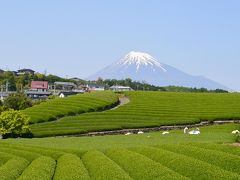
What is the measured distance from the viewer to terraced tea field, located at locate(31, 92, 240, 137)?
191ft

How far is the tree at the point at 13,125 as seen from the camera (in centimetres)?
5331

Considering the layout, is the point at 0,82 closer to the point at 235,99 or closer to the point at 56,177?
the point at 235,99

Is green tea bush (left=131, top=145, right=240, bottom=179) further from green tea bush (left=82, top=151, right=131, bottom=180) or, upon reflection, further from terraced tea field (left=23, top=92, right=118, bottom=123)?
terraced tea field (left=23, top=92, right=118, bottom=123)

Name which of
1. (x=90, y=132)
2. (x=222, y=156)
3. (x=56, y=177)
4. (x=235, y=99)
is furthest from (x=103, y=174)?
(x=235, y=99)

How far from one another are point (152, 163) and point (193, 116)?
147 ft

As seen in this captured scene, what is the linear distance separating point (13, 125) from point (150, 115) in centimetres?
2083

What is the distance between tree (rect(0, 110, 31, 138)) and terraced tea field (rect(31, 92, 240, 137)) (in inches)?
90.0

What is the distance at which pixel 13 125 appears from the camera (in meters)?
53.3

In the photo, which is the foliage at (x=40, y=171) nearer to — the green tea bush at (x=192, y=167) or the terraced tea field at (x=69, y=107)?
the green tea bush at (x=192, y=167)

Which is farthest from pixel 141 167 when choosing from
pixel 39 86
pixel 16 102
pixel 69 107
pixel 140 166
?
pixel 39 86

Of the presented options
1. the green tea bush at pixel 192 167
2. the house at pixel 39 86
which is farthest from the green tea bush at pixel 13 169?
the house at pixel 39 86

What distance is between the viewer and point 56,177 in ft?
62.6

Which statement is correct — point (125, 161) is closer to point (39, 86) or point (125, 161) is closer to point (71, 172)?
point (71, 172)

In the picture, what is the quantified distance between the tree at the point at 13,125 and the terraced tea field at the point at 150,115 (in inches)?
90.0
